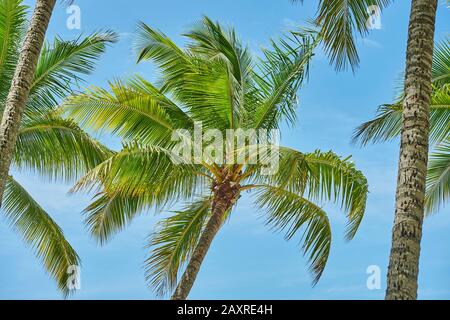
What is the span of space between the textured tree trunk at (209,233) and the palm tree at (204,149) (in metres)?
0.02

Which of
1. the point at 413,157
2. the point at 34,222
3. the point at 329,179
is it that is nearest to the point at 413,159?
the point at 413,157

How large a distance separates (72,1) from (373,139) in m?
6.99

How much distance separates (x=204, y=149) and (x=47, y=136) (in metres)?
3.25

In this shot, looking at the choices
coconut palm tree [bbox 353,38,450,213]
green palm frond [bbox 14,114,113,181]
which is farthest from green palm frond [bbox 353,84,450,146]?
green palm frond [bbox 14,114,113,181]

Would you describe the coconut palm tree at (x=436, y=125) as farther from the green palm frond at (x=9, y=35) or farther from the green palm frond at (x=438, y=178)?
the green palm frond at (x=9, y=35)

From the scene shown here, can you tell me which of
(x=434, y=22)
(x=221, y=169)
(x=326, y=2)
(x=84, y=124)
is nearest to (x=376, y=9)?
(x=326, y=2)

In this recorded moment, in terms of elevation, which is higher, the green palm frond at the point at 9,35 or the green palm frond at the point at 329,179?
the green palm frond at the point at 9,35

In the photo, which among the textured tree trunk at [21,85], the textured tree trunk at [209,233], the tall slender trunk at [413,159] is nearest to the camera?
the tall slender trunk at [413,159]

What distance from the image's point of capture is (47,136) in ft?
48.8

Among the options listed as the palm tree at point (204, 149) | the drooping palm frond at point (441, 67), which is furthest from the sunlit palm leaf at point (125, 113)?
the drooping palm frond at point (441, 67)

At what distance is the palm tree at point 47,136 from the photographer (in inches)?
580

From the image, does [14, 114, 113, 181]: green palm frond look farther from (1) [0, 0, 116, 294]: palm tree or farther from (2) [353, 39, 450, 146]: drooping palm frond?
(2) [353, 39, 450, 146]: drooping palm frond

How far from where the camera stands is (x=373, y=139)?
15.9 meters
